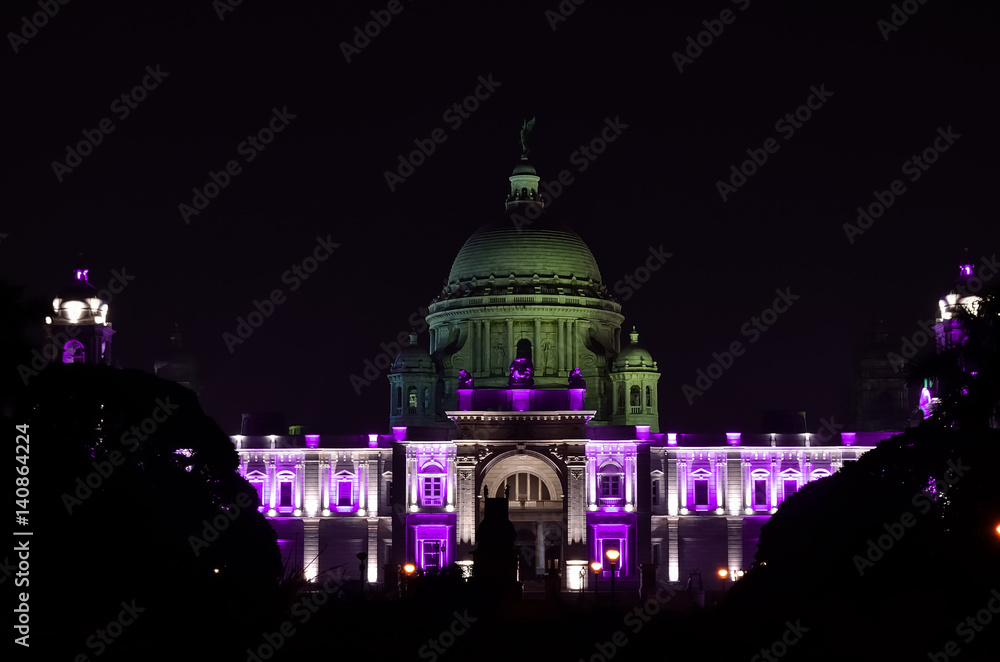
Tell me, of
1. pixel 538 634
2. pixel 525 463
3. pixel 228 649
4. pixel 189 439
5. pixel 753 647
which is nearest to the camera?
pixel 228 649

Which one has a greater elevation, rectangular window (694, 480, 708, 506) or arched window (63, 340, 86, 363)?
arched window (63, 340, 86, 363)

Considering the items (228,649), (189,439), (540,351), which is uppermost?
(540,351)

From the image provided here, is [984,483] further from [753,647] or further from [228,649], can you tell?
[228,649]

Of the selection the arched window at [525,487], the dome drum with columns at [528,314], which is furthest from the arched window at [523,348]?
the arched window at [525,487]

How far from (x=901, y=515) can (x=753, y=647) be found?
20.2 m

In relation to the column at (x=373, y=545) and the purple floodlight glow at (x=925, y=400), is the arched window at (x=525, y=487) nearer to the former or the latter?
the column at (x=373, y=545)

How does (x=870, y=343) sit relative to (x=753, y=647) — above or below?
above

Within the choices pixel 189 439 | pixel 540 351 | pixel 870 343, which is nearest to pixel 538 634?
pixel 189 439

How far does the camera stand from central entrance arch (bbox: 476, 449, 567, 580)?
422ft

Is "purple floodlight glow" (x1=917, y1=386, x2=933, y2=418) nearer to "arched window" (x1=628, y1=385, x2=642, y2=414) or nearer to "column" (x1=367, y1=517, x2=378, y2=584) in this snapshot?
"arched window" (x1=628, y1=385, x2=642, y2=414)

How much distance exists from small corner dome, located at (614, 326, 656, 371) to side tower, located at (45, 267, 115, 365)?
36.8 m

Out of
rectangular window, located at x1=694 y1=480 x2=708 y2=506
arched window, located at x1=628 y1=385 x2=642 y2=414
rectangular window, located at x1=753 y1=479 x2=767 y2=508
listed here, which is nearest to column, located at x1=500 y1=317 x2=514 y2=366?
arched window, located at x1=628 y1=385 x2=642 y2=414

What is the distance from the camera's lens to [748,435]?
437 ft

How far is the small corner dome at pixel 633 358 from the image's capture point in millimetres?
140000
